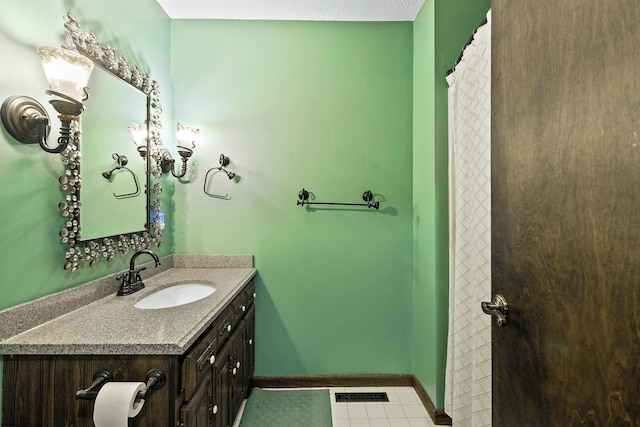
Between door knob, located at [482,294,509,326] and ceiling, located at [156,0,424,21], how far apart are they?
78.7 inches

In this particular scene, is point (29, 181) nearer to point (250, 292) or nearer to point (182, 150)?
point (182, 150)

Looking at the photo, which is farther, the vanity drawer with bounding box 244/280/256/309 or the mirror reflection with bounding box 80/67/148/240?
the vanity drawer with bounding box 244/280/256/309

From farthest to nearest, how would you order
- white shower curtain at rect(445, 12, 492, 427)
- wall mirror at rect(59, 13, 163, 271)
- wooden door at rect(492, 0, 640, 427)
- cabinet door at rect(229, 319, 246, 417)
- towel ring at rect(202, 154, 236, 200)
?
towel ring at rect(202, 154, 236, 200)
cabinet door at rect(229, 319, 246, 417)
white shower curtain at rect(445, 12, 492, 427)
wall mirror at rect(59, 13, 163, 271)
wooden door at rect(492, 0, 640, 427)

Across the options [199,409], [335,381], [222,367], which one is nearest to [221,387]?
[222,367]

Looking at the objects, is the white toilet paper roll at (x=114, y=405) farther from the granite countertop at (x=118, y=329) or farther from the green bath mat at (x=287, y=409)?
the green bath mat at (x=287, y=409)

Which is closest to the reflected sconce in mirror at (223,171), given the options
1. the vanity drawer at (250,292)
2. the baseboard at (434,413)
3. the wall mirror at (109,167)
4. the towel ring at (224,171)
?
the towel ring at (224,171)

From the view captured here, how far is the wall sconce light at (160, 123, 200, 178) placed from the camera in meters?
2.14

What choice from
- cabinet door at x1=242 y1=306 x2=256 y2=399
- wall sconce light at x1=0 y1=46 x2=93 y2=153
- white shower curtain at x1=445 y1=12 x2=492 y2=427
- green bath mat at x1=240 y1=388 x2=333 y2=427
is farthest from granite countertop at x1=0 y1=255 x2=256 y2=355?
white shower curtain at x1=445 y1=12 x2=492 y2=427

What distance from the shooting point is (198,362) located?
4.07 feet

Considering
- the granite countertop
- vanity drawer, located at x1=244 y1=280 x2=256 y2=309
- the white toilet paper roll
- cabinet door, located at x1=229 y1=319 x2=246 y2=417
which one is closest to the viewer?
the white toilet paper roll

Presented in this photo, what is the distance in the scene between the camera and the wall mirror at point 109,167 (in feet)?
4.64

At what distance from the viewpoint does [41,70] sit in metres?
1.28

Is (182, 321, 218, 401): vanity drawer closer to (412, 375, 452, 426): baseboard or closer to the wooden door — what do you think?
the wooden door

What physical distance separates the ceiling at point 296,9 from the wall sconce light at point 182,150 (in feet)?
2.70
